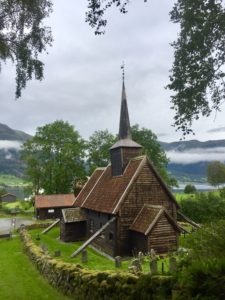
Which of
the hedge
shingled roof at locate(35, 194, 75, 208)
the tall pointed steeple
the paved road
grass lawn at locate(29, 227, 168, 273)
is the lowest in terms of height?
grass lawn at locate(29, 227, 168, 273)

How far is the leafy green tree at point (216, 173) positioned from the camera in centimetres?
10494

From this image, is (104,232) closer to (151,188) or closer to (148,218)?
(148,218)

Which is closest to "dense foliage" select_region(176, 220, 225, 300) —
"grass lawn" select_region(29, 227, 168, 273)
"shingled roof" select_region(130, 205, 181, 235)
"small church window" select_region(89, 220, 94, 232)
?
"grass lawn" select_region(29, 227, 168, 273)

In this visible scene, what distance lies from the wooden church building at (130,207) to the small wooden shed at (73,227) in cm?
163

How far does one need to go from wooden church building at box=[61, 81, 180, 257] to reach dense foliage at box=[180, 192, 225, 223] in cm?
1177

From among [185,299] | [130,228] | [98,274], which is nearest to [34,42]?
[98,274]

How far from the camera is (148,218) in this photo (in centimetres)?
2667

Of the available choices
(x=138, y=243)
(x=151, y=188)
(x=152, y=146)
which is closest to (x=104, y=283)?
(x=138, y=243)

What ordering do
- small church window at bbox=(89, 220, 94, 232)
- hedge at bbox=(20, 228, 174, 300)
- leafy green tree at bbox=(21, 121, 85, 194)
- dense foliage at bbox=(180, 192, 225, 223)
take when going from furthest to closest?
1. leafy green tree at bbox=(21, 121, 85, 194)
2. dense foliage at bbox=(180, 192, 225, 223)
3. small church window at bbox=(89, 220, 94, 232)
4. hedge at bbox=(20, 228, 174, 300)

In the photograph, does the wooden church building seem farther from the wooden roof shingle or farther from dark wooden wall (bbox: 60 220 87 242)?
dark wooden wall (bbox: 60 220 87 242)

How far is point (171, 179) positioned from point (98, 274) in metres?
53.0

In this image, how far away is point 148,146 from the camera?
59969mm

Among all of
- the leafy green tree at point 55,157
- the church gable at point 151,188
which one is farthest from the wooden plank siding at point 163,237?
the leafy green tree at point 55,157

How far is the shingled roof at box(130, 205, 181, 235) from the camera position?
1015 inches
